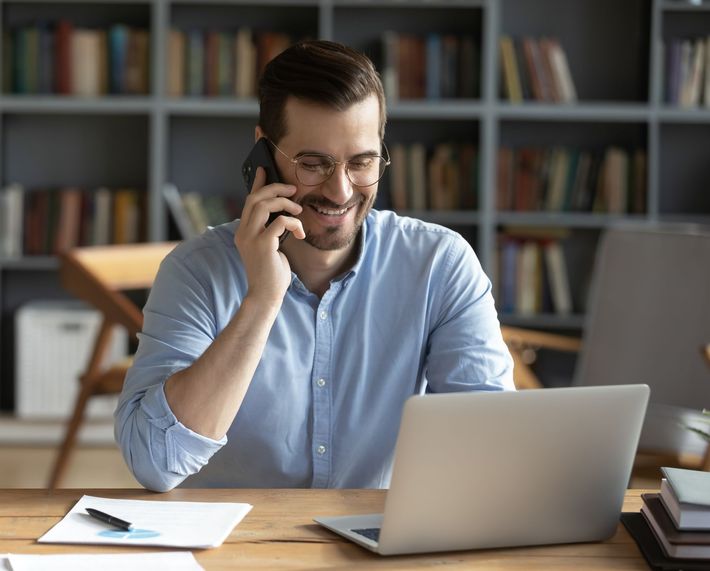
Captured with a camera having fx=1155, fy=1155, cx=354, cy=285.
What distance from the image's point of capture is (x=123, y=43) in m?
4.43

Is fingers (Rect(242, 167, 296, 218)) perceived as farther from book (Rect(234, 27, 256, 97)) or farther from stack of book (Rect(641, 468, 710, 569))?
book (Rect(234, 27, 256, 97))

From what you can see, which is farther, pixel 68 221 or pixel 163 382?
pixel 68 221

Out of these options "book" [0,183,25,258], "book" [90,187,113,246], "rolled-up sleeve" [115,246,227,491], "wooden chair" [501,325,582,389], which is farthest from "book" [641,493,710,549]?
"book" [0,183,25,258]

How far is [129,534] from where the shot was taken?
4.23 feet

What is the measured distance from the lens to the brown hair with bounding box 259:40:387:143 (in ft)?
5.63

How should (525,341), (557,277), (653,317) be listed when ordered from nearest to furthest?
(653,317) → (525,341) → (557,277)

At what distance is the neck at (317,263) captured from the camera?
184 centimetres

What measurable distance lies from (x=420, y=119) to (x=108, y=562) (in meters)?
3.62

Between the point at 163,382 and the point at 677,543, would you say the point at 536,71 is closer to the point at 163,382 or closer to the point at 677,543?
the point at 163,382

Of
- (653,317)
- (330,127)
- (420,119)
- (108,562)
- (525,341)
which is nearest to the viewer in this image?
(108,562)

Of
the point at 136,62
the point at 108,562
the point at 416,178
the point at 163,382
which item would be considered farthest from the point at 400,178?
the point at 108,562

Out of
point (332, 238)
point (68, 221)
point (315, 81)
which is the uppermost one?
point (315, 81)

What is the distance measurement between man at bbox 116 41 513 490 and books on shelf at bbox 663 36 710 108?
2.80 metres

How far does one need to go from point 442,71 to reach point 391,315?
280 cm
